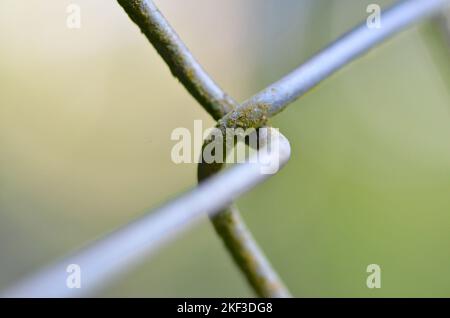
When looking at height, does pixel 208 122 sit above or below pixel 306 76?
above

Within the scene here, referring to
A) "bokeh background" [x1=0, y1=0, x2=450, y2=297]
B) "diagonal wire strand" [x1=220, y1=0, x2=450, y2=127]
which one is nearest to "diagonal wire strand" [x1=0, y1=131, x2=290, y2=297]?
"diagonal wire strand" [x1=220, y1=0, x2=450, y2=127]

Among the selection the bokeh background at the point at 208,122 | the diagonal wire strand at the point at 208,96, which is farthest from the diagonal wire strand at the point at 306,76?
the bokeh background at the point at 208,122

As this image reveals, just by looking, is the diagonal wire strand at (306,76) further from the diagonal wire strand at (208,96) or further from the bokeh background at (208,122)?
the bokeh background at (208,122)

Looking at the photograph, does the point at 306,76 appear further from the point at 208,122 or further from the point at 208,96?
the point at 208,122

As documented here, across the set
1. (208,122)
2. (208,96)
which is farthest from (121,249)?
(208,122)

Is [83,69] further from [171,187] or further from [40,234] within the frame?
[40,234]

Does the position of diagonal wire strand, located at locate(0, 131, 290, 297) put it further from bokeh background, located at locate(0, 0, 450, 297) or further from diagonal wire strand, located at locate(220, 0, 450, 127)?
bokeh background, located at locate(0, 0, 450, 297)

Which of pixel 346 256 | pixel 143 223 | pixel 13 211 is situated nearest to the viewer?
pixel 143 223
